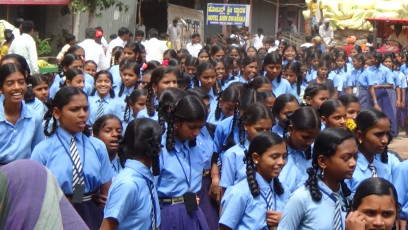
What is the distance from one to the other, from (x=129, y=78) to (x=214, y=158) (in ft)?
7.74

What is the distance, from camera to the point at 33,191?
2367mm

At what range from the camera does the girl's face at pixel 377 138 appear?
16.5ft

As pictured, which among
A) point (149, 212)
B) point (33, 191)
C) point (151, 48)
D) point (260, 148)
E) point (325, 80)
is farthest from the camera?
point (151, 48)

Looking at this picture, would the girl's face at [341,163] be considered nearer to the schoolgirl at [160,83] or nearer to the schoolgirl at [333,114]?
the schoolgirl at [333,114]

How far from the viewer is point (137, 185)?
426 cm

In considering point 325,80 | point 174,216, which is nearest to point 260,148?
point 174,216

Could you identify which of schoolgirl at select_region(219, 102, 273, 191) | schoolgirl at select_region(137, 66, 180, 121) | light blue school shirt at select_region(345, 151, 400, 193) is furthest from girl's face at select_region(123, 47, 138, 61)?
light blue school shirt at select_region(345, 151, 400, 193)

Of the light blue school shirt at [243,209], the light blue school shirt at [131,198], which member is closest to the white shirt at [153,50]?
the light blue school shirt at [243,209]

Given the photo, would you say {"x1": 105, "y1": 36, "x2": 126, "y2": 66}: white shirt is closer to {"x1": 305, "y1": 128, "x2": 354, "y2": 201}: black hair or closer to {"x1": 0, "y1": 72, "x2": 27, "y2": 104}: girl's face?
{"x1": 0, "y1": 72, "x2": 27, "y2": 104}: girl's face

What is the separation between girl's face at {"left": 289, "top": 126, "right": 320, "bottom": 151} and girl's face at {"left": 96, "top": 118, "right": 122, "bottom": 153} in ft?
4.20

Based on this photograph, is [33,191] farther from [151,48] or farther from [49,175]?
[151,48]

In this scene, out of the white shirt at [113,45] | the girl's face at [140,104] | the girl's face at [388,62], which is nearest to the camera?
the girl's face at [140,104]

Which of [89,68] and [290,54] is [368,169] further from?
[290,54]

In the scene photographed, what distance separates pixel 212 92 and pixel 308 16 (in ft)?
52.2
